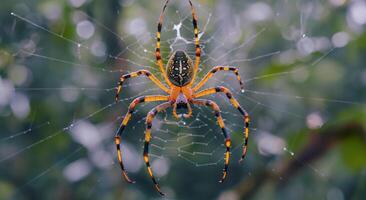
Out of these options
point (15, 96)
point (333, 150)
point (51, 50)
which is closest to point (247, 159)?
point (333, 150)

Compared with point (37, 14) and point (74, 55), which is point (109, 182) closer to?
point (74, 55)

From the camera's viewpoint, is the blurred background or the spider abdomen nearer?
the spider abdomen

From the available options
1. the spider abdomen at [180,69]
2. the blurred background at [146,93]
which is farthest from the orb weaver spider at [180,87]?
the blurred background at [146,93]

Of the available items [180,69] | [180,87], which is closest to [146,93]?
[180,87]

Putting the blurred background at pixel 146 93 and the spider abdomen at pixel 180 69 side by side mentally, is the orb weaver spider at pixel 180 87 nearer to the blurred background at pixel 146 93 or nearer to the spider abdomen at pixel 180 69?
the spider abdomen at pixel 180 69

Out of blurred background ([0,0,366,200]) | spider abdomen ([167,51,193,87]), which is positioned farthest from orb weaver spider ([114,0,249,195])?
blurred background ([0,0,366,200])

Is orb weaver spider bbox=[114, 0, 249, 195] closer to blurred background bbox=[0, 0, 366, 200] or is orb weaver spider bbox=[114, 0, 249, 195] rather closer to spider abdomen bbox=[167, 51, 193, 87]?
spider abdomen bbox=[167, 51, 193, 87]
